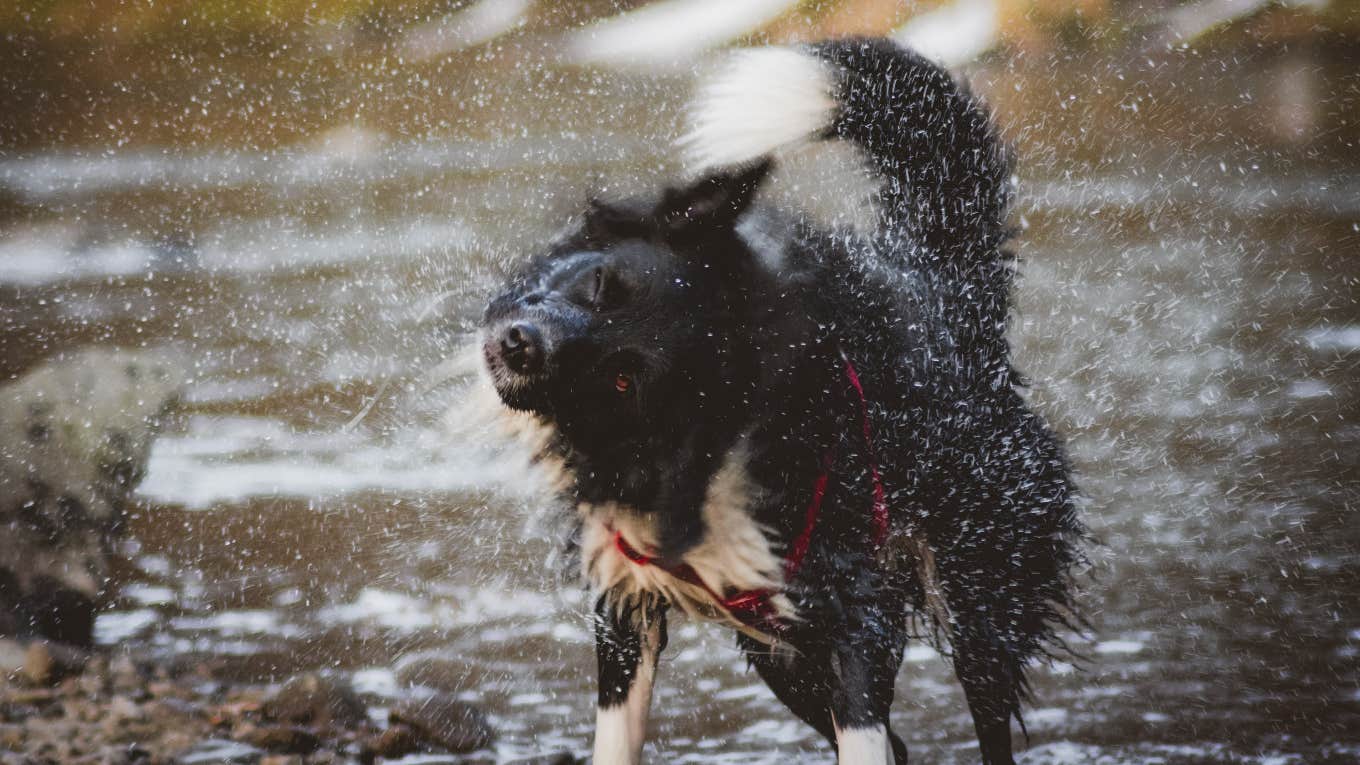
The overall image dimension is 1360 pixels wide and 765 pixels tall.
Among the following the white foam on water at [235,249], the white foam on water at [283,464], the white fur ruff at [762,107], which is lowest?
the white foam on water at [283,464]

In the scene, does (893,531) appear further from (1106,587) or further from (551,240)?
(1106,587)

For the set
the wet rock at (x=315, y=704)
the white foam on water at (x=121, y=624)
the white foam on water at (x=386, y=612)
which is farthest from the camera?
the white foam on water at (x=386, y=612)

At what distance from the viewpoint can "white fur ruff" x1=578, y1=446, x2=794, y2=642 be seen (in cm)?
235

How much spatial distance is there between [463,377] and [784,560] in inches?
32.0

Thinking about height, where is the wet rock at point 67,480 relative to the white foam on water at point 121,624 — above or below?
above

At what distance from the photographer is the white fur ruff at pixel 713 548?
7.72 feet

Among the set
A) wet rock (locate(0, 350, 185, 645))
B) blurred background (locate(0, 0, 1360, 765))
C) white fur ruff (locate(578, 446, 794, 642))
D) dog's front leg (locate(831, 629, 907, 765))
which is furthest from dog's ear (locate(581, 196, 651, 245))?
wet rock (locate(0, 350, 185, 645))

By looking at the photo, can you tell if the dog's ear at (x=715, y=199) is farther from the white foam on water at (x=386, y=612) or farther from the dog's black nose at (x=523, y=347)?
the white foam on water at (x=386, y=612)

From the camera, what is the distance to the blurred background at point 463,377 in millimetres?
3475

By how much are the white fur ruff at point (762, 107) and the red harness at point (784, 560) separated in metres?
0.53

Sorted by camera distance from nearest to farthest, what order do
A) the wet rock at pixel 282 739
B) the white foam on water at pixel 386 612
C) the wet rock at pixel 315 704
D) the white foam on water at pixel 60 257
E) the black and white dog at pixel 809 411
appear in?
the black and white dog at pixel 809 411
the wet rock at pixel 282 739
the wet rock at pixel 315 704
the white foam on water at pixel 386 612
the white foam on water at pixel 60 257

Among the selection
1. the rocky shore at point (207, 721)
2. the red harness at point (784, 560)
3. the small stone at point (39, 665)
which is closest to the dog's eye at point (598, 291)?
the red harness at point (784, 560)

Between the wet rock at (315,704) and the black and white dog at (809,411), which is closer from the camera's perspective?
the black and white dog at (809,411)

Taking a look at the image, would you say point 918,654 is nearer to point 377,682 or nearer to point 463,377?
point 377,682
